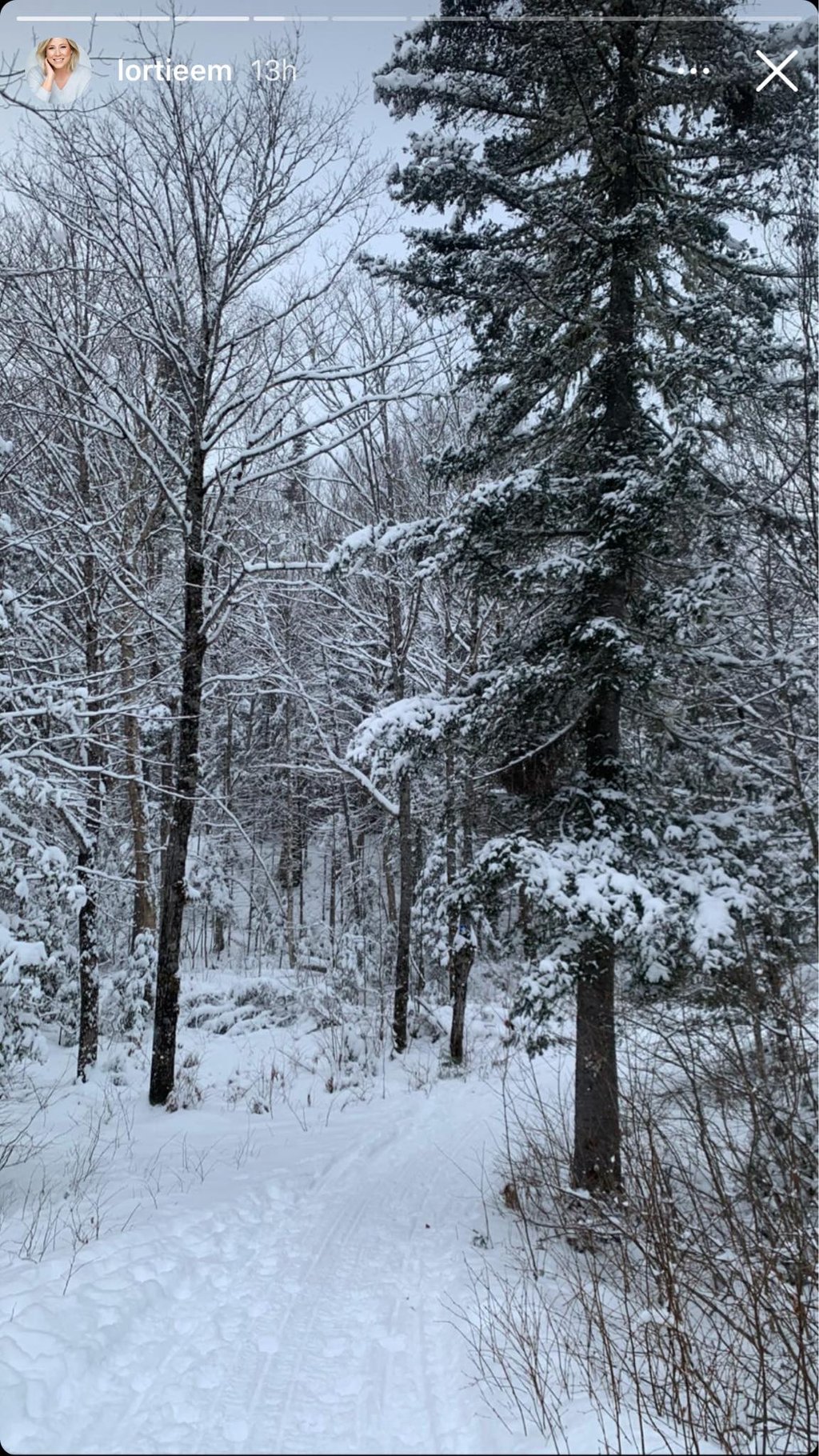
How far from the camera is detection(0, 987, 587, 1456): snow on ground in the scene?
1.99 metres

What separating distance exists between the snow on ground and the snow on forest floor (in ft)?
0.05

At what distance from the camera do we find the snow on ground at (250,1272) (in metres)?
1.99

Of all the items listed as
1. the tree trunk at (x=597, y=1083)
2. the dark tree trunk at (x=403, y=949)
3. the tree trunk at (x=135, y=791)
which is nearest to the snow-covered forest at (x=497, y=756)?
the tree trunk at (x=597, y=1083)

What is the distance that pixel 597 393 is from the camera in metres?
5.78

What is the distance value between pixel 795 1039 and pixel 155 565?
9.95 meters

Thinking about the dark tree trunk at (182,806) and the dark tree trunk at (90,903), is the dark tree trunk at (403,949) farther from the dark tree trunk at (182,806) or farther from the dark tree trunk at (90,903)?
the dark tree trunk at (90,903)

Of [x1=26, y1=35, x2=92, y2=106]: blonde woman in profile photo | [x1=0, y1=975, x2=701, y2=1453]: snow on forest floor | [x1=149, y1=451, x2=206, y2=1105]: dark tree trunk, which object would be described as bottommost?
[x1=0, y1=975, x2=701, y2=1453]: snow on forest floor

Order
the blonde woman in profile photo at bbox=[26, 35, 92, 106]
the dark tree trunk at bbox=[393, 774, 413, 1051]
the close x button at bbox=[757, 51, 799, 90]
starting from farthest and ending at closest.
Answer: the dark tree trunk at bbox=[393, 774, 413, 1051], the close x button at bbox=[757, 51, 799, 90], the blonde woman in profile photo at bbox=[26, 35, 92, 106]

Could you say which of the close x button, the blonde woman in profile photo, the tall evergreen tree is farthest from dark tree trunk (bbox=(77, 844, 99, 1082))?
the close x button

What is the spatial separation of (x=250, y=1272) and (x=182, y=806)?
473 centimetres

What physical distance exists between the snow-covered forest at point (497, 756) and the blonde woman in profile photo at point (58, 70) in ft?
0.90

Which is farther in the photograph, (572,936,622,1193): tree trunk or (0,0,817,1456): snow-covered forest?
(572,936,622,1193): tree trunk

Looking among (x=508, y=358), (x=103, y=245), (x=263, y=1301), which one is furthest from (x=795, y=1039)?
(x=103, y=245)

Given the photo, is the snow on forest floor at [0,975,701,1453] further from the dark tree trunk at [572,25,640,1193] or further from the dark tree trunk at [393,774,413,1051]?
the dark tree trunk at [393,774,413,1051]
